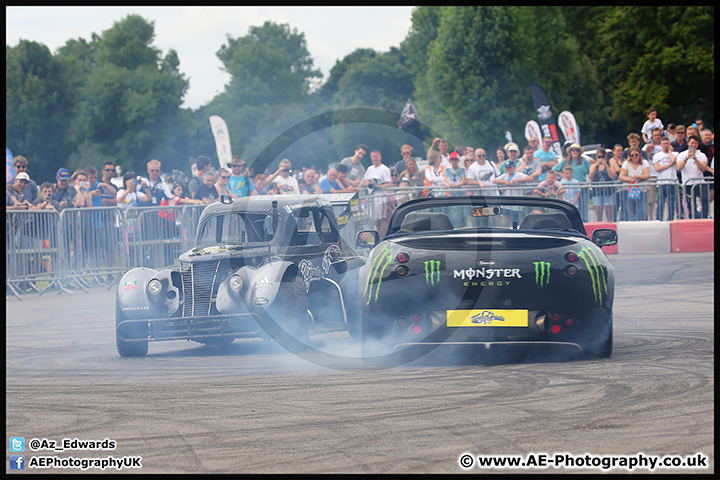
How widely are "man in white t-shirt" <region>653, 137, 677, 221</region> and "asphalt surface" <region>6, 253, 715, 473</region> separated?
8884mm

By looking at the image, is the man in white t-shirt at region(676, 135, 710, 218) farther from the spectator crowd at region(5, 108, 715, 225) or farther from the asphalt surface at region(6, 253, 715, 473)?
the asphalt surface at region(6, 253, 715, 473)

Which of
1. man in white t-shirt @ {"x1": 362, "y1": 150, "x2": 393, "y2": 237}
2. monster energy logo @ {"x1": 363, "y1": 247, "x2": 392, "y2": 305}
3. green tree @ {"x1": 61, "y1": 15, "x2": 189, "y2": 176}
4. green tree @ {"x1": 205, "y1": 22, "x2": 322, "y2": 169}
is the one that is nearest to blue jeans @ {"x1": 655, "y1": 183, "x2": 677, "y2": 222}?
man in white t-shirt @ {"x1": 362, "y1": 150, "x2": 393, "y2": 237}

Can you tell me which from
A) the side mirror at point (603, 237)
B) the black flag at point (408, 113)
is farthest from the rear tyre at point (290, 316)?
the black flag at point (408, 113)

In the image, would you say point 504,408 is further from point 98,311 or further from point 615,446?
point 98,311

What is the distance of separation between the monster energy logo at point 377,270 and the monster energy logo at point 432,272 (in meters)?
0.32

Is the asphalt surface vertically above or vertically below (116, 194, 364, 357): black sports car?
below

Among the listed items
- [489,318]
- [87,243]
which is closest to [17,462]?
[489,318]

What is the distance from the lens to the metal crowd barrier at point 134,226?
15312 millimetres

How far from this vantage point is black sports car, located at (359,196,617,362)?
23.0 ft

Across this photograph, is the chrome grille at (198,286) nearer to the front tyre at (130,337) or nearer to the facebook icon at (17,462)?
the front tyre at (130,337)

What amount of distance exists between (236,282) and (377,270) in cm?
171

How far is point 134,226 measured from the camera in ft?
53.4

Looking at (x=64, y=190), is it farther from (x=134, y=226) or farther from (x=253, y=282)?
(x=253, y=282)
